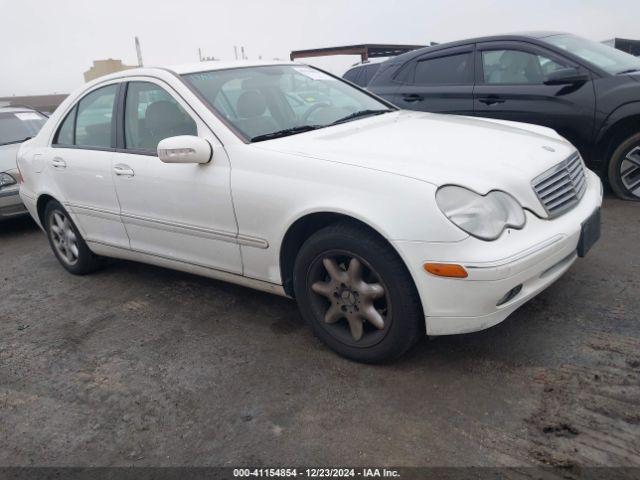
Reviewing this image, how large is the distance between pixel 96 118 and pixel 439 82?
354cm

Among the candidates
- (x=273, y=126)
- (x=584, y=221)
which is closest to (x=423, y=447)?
(x=584, y=221)

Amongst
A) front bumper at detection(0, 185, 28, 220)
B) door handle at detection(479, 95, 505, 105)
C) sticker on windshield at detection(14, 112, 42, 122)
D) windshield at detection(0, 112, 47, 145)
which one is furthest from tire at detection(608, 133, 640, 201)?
sticker on windshield at detection(14, 112, 42, 122)

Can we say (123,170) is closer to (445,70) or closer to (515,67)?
(445,70)

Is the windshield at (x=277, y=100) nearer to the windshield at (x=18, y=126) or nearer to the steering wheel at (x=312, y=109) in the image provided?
the steering wheel at (x=312, y=109)

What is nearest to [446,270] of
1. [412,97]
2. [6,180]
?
[412,97]

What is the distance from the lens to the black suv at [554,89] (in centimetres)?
500

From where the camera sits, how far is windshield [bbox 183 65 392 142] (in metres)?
3.39

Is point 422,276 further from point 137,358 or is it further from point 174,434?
point 137,358

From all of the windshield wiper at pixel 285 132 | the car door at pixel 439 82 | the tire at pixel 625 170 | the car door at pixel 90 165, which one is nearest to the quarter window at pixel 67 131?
the car door at pixel 90 165

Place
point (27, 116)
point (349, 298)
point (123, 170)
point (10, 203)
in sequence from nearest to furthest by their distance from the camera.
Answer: point (349, 298), point (123, 170), point (10, 203), point (27, 116)

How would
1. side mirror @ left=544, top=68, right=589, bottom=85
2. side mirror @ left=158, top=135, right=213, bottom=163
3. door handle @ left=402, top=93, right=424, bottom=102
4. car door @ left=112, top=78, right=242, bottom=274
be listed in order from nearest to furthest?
1. side mirror @ left=158, top=135, right=213, bottom=163
2. car door @ left=112, top=78, right=242, bottom=274
3. side mirror @ left=544, top=68, right=589, bottom=85
4. door handle @ left=402, top=93, right=424, bottom=102

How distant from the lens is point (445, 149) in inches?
114

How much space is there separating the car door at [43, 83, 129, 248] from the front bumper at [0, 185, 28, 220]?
2.26m

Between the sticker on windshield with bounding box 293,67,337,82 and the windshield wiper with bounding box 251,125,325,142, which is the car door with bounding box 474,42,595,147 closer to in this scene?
the sticker on windshield with bounding box 293,67,337,82
